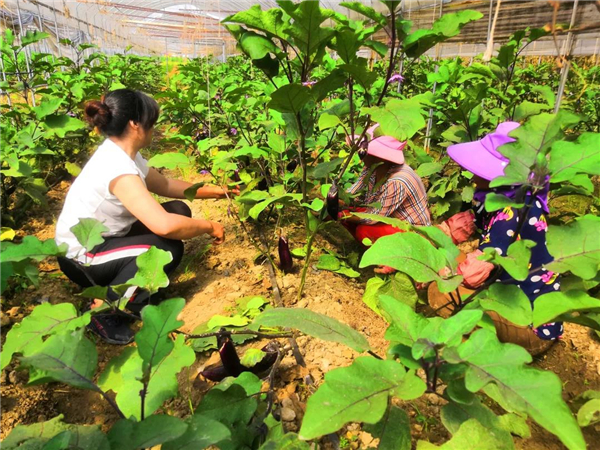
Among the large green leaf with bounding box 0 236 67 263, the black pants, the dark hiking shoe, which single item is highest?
the large green leaf with bounding box 0 236 67 263

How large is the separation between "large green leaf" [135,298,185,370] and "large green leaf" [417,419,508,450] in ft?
1.50

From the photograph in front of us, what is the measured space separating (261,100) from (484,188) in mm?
1311

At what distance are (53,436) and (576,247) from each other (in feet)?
3.10

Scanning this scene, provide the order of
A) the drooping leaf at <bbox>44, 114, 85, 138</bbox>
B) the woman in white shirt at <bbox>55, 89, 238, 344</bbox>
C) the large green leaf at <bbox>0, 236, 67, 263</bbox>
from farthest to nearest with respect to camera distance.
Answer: the drooping leaf at <bbox>44, 114, 85, 138</bbox> < the woman in white shirt at <bbox>55, 89, 238, 344</bbox> < the large green leaf at <bbox>0, 236, 67, 263</bbox>

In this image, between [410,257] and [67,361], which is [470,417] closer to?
[410,257]

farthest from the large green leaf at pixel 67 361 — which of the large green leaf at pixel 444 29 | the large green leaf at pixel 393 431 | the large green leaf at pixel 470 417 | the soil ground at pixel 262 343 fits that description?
the large green leaf at pixel 444 29

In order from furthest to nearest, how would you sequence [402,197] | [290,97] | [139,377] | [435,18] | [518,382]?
[435,18], [402,197], [290,97], [139,377], [518,382]

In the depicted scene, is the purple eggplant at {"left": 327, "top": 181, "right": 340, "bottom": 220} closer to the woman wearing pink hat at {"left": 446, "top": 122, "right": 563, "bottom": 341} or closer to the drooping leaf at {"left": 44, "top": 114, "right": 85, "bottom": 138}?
the woman wearing pink hat at {"left": 446, "top": 122, "right": 563, "bottom": 341}

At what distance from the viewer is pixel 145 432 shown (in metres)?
0.59

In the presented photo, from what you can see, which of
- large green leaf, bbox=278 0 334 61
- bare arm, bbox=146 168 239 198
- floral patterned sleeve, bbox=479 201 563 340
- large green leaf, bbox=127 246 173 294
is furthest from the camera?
bare arm, bbox=146 168 239 198

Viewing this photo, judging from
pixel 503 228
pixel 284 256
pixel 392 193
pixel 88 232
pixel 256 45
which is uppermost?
pixel 256 45

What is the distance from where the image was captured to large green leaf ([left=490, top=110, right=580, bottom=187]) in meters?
0.76

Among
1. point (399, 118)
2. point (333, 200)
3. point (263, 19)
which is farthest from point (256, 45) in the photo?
point (333, 200)

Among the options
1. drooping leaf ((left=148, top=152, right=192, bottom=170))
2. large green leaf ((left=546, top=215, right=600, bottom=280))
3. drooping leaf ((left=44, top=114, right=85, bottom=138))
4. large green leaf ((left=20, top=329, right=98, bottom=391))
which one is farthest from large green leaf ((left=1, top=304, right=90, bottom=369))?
drooping leaf ((left=44, top=114, right=85, bottom=138))
